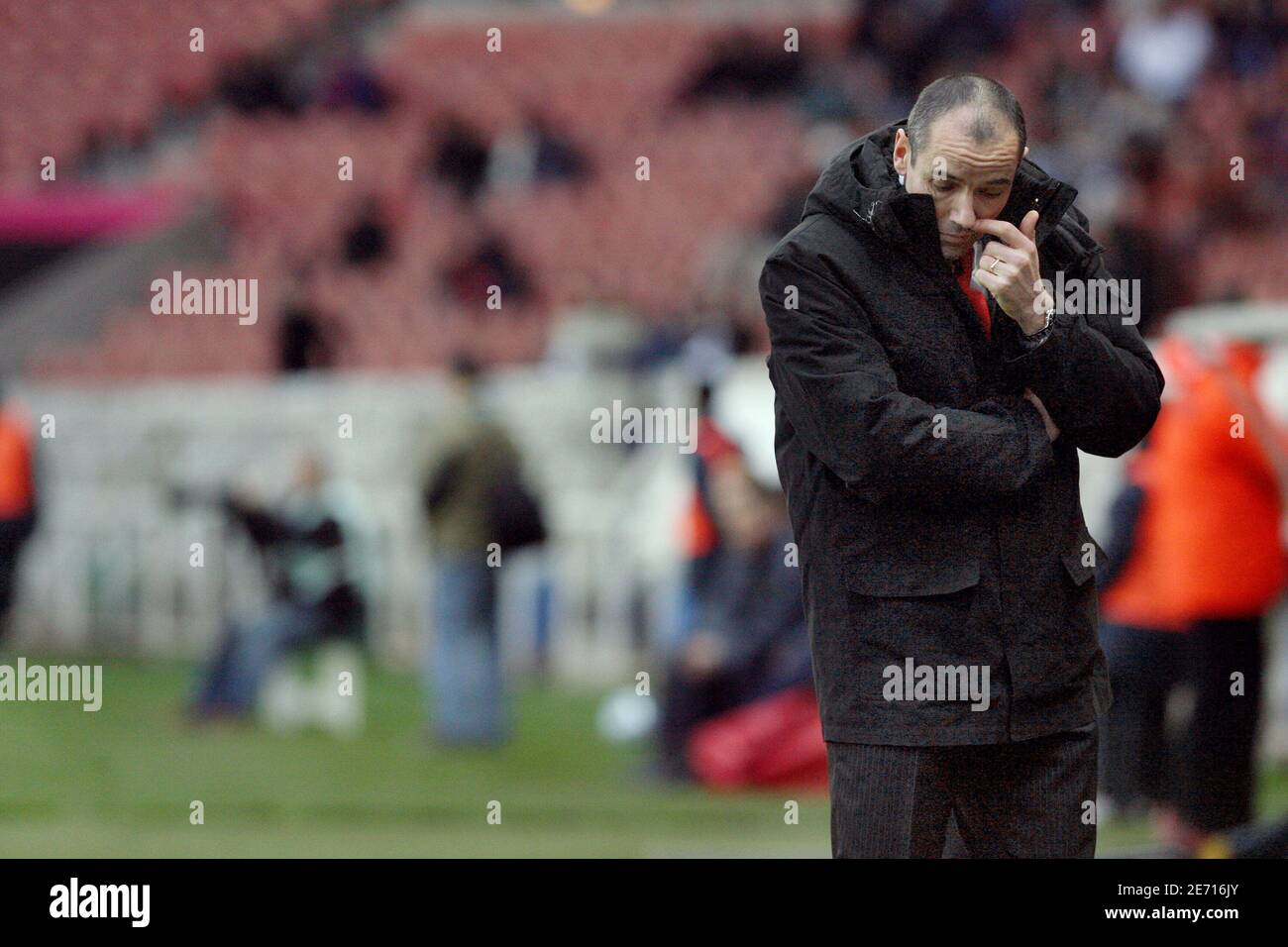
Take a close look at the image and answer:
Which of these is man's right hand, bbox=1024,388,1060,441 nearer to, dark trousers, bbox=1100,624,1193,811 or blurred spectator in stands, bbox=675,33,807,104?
dark trousers, bbox=1100,624,1193,811

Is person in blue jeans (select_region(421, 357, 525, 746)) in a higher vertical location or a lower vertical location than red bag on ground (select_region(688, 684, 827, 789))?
higher

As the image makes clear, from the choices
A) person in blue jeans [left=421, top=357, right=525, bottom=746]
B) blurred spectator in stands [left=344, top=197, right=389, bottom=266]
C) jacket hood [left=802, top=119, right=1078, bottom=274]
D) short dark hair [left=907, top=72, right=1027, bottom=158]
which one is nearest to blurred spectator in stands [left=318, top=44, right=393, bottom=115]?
blurred spectator in stands [left=344, top=197, right=389, bottom=266]

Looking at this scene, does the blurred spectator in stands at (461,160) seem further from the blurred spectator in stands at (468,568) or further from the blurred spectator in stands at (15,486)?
the blurred spectator in stands at (468,568)

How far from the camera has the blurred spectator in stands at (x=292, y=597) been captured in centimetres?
985

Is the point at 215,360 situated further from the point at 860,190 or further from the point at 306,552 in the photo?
the point at 860,190

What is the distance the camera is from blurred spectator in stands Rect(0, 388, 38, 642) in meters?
10.3

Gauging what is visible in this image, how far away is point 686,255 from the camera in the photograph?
1565 cm

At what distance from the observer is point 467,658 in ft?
30.1

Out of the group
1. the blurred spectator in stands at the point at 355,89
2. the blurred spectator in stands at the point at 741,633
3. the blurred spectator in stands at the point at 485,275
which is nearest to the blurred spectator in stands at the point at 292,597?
the blurred spectator in stands at the point at 741,633

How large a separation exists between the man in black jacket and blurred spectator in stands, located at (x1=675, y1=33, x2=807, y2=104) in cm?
1405
